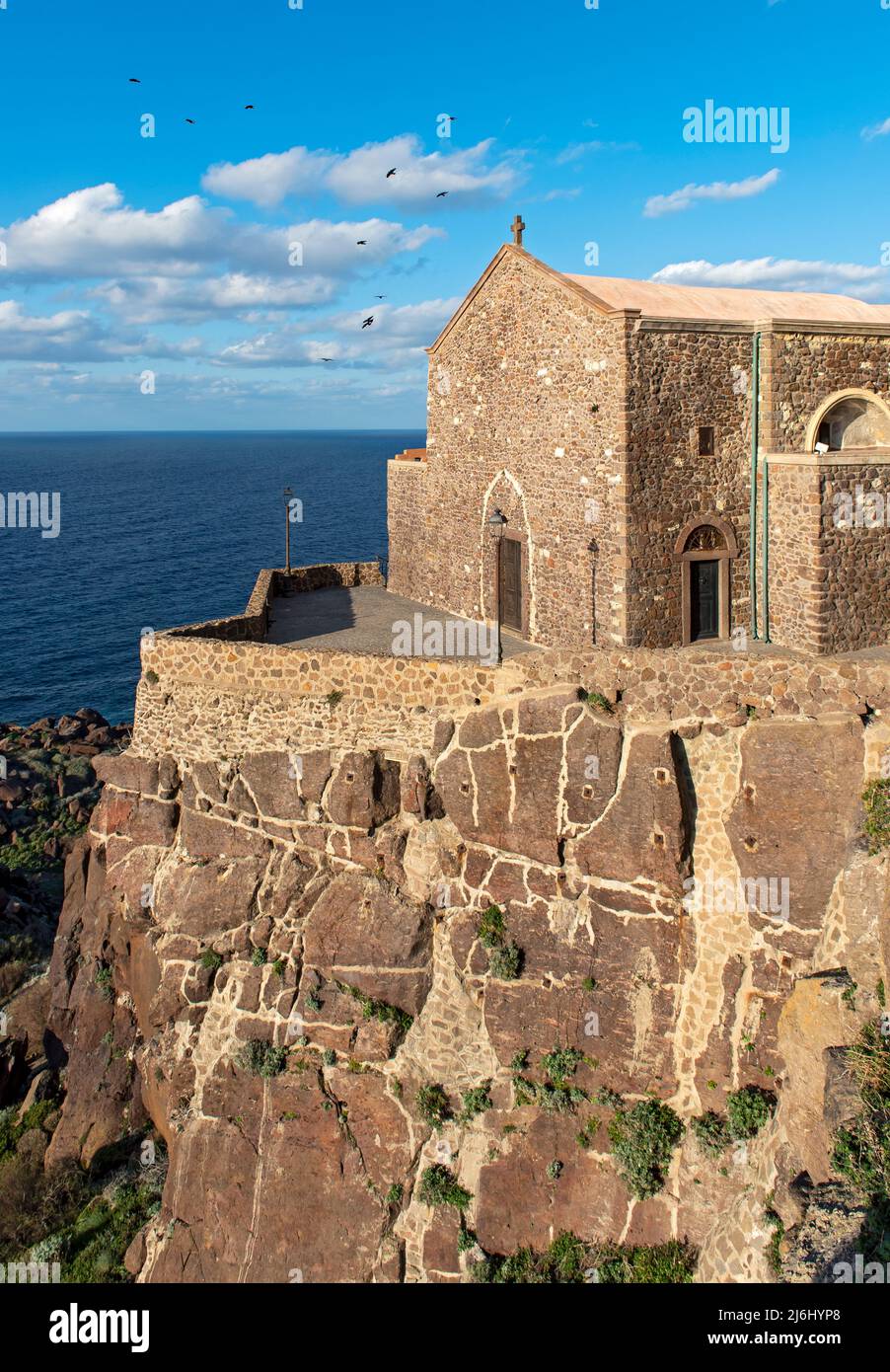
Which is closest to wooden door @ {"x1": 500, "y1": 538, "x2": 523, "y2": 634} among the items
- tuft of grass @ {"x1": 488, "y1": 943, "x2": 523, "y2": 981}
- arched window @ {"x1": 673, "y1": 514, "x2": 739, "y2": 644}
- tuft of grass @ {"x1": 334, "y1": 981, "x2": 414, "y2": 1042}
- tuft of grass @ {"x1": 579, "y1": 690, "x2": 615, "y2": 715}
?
arched window @ {"x1": 673, "y1": 514, "x2": 739, "y2": 644}

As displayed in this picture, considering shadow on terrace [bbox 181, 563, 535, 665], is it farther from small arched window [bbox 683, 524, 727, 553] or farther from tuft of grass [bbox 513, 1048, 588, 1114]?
tuft of grass [bbox 513, 1048, 588, 1114]

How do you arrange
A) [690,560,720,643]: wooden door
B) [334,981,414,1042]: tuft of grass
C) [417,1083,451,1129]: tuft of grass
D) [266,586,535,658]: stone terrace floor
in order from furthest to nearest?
[266,586,535,658]: stone terrace floor < [690,560,720,643]: wooden door < [334,981,414,1042]: tuft of grass < [417,1083,451,1129]: tuft of grass

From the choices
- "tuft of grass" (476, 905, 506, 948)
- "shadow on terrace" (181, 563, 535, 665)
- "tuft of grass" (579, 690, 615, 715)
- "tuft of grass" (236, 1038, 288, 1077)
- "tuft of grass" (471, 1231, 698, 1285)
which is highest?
"shadow on terrace" (181, 563, 535, 665)

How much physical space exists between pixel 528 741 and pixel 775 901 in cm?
478

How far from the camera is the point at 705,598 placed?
2195 cm

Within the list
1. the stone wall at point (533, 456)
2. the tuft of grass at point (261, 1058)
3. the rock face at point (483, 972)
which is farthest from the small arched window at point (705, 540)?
the tuft of grass at point (261, 1058)

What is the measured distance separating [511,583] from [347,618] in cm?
535

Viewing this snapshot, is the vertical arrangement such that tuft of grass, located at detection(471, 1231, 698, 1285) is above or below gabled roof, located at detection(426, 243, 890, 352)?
below

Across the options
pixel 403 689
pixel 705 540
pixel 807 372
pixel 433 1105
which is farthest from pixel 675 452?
pixel 433 1105

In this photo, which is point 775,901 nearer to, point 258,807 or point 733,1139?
point 733,1139

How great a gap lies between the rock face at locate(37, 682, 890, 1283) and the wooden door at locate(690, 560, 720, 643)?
5.88 m

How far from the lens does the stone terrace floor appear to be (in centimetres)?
2494

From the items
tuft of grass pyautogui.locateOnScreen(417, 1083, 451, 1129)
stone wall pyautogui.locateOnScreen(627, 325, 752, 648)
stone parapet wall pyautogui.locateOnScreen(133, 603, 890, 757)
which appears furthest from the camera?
stone wall pyautogui.locateOnScreen(627, 325, 752, 648)
